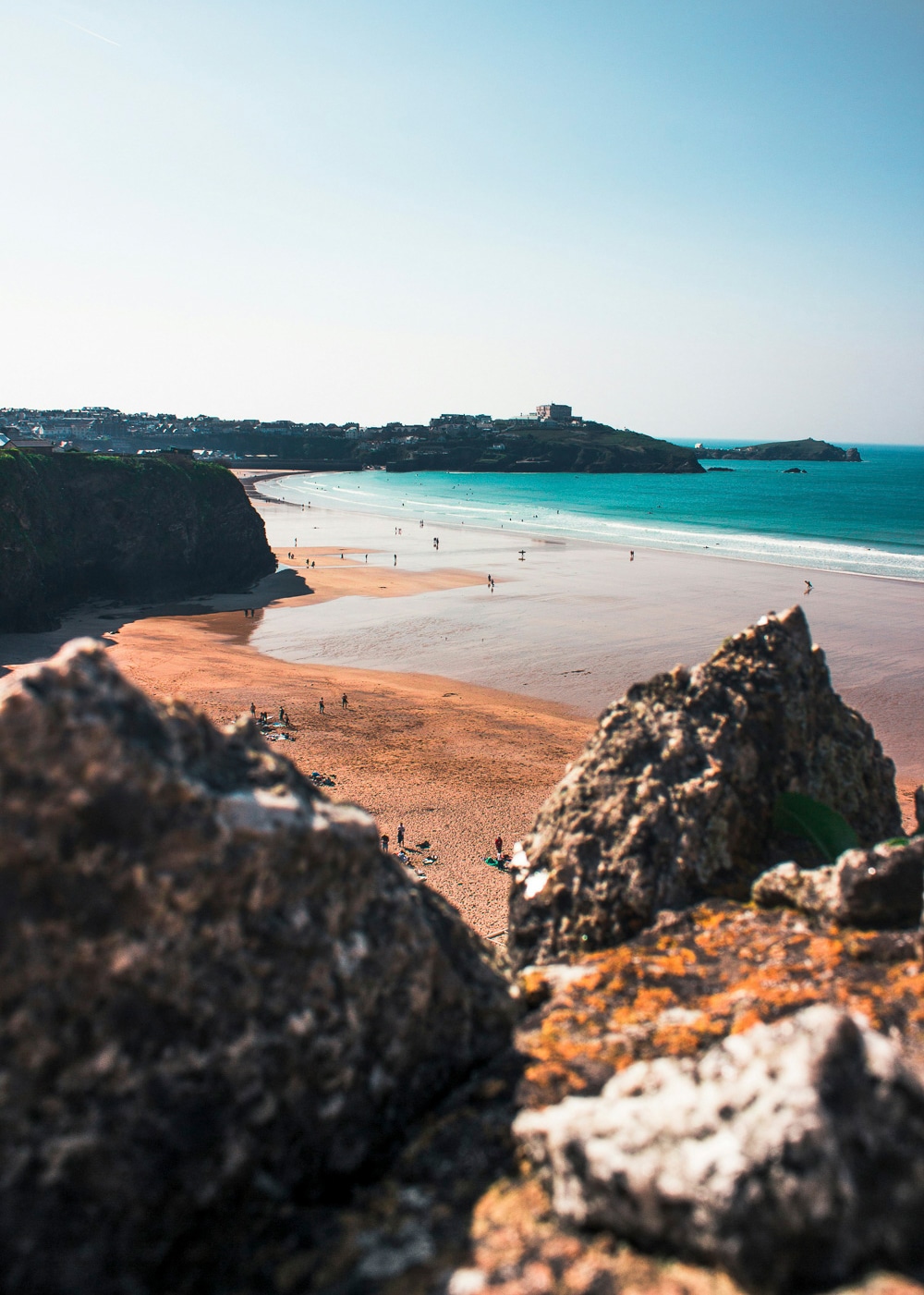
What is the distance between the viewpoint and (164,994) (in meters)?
3.18

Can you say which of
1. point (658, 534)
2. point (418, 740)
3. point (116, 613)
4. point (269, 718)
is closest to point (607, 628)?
point (418, 740)

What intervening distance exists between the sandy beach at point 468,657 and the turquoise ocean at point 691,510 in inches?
517

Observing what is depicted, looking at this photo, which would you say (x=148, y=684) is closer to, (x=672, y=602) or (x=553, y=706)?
(x=553, y=706)

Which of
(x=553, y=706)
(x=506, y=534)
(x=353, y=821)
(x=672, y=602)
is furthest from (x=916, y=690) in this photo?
(x=506, y=534)

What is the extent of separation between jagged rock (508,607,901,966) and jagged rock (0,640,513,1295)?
187cm

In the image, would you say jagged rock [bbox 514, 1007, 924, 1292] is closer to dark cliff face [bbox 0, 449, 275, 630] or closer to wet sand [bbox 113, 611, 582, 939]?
wet sand [bbox 113, 611, 582, 939]

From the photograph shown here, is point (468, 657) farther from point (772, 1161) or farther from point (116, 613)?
point (772, 1161)

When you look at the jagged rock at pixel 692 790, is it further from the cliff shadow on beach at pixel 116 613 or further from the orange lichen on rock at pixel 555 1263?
the cliff shadow on beach at pixel 116 613

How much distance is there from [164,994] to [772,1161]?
2.30m

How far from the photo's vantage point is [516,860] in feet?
20.9

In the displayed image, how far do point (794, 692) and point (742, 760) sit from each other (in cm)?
95

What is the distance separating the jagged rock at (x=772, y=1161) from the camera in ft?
9.02

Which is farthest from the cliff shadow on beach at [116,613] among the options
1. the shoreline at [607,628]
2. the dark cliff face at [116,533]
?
the shoreline at [607,628]

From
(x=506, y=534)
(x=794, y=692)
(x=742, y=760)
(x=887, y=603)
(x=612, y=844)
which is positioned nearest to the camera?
(x=612, y=844)
